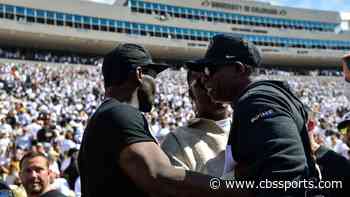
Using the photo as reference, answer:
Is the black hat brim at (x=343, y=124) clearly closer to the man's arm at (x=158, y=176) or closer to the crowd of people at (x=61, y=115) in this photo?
the crowd of people at (x=61, y=115)

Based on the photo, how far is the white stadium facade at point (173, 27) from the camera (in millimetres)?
39094

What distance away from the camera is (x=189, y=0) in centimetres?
4988

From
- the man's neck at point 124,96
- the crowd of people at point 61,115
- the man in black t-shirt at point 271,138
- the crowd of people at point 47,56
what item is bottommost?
the crowd of people at point 61,115

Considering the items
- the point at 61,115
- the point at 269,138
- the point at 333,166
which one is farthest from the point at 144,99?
the point at 61,115

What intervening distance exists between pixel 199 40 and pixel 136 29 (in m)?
7.39

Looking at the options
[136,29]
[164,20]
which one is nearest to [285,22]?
[164,20]

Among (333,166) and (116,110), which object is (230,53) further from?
(333,166)

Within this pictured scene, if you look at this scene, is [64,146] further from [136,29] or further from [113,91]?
[136,29]

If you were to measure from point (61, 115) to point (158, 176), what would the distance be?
12.7 meters

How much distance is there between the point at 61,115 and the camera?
547 inches

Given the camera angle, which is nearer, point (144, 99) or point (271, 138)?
point (271, 138)

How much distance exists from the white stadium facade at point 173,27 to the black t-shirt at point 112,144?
3738 centimetres

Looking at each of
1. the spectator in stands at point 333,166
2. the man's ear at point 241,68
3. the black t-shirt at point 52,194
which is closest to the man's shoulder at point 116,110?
the man's ear at point 241,68

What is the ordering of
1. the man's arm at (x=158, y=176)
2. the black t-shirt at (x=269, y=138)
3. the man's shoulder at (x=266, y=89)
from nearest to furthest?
the black t-shirt at (x=269, y=138) < the man's shoulder at (x=266, y=89) < the man's arm at (x=158, y=176)
